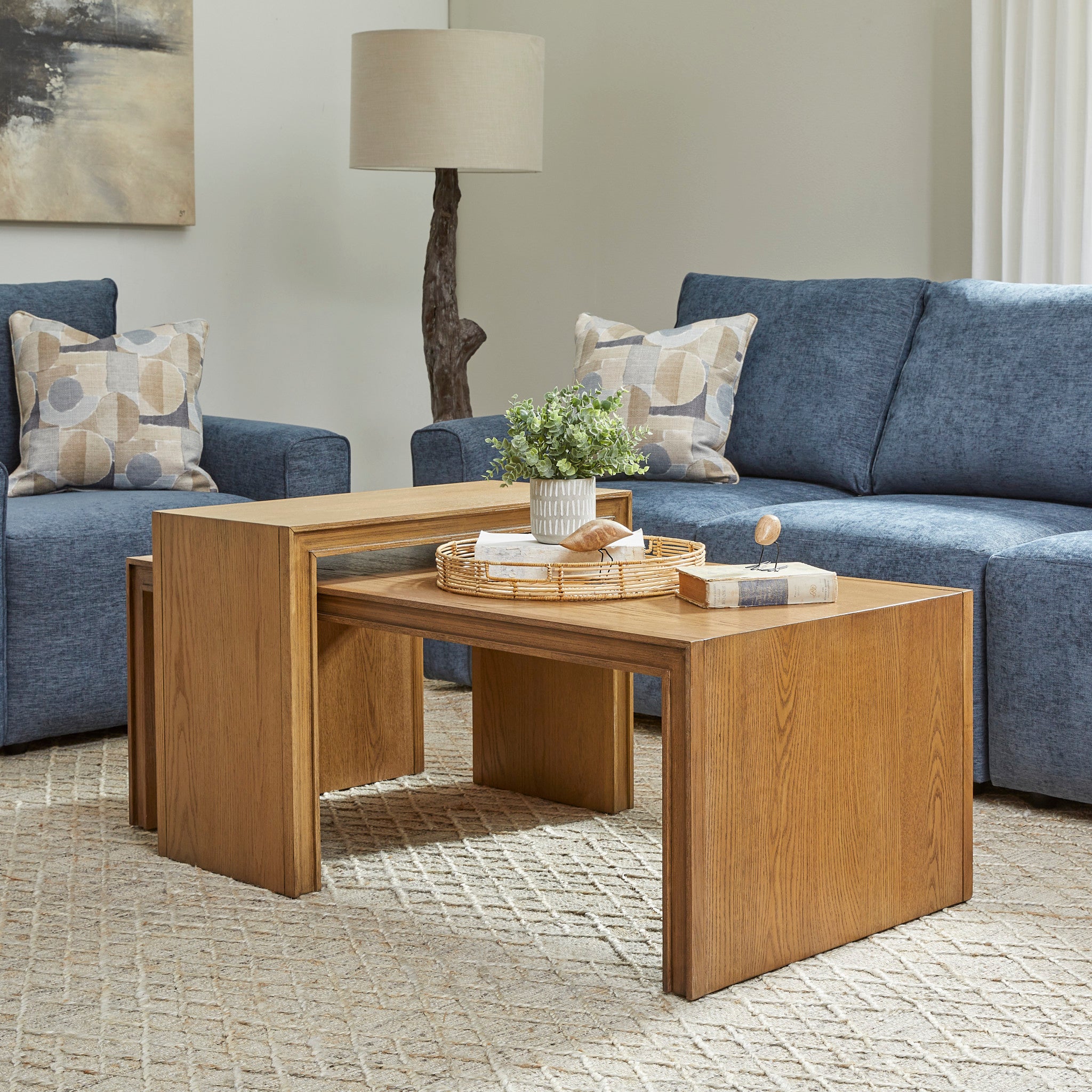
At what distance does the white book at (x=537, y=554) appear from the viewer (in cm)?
197

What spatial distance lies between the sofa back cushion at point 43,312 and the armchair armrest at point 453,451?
84cm

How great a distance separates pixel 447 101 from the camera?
3.70 m

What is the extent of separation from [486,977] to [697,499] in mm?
1445

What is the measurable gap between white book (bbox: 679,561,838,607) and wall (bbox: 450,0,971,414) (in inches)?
82.6

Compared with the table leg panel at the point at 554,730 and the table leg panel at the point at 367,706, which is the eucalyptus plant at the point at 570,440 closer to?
the table leg panel at the point at 554,730

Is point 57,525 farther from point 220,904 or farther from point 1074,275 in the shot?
point 1074,275

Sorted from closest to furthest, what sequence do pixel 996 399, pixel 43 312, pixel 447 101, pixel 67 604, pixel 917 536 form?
pixel 917 536
pixel 67 604
pixel 996 399
pixel 43 312
pixel 447 101

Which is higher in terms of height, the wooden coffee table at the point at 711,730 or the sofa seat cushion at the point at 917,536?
the sofa seat cushion at the point at 917,536

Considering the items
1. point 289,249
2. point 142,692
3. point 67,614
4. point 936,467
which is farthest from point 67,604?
point 289,249

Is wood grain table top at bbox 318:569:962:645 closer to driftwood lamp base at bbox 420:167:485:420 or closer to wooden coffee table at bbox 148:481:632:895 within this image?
wooden coffee table at bbox 148:481:632:895

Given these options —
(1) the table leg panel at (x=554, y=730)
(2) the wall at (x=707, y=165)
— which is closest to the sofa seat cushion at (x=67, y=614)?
(1) the table leg panel at (x=554, y=730)

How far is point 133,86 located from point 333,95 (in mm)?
744

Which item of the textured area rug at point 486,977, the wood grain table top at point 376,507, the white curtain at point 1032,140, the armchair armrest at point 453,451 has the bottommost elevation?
the textured area rug at point 486,977

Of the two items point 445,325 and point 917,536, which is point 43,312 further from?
point 917,536
